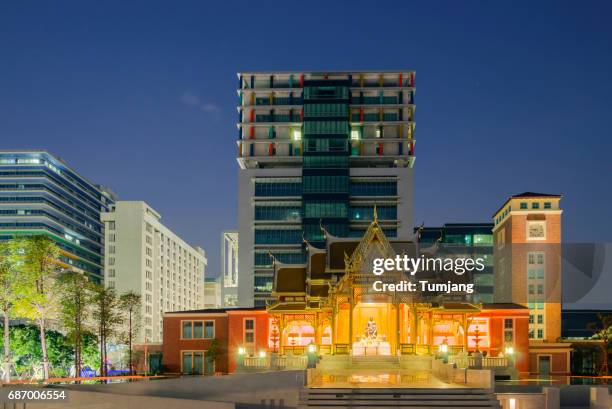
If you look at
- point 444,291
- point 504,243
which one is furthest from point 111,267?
point 444,291

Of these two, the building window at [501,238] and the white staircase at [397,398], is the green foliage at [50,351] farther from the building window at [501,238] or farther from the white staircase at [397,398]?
the building window at [501,238]

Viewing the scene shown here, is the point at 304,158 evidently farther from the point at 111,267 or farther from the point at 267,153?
the point at 111,267

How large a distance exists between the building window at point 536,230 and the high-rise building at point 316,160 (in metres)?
18.6

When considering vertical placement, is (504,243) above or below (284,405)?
above

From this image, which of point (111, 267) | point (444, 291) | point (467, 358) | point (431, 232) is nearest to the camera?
point (467, 358)

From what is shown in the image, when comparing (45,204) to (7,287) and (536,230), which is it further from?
(7,287)

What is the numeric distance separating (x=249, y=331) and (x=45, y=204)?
10148cm

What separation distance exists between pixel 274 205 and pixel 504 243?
33.7 metres

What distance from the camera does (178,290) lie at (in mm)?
182875

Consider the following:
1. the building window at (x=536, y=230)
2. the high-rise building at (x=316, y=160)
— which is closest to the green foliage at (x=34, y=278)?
the high-rise building at (x=316, y=160)

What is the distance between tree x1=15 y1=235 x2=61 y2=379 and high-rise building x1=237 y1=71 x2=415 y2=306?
55.1 meters

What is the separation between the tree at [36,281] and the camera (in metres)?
52.5

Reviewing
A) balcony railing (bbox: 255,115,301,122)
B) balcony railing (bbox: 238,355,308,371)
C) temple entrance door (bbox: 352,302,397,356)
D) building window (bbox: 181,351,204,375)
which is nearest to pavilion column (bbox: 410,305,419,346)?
temple entrance door (bbox: 352,302,397,356)

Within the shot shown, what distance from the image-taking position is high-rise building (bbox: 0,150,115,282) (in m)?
154
